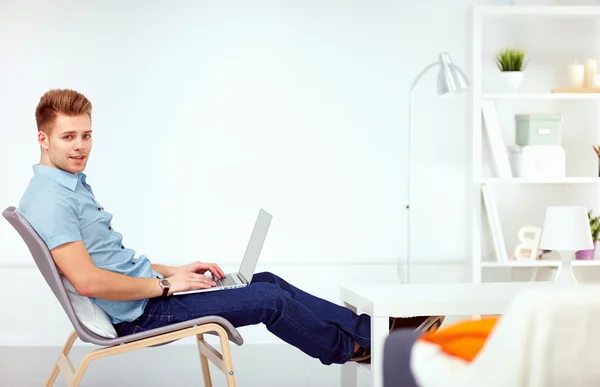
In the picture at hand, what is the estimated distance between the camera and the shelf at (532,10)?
14.8ft

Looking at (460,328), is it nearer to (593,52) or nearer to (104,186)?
(104,186)

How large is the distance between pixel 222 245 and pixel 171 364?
82cm

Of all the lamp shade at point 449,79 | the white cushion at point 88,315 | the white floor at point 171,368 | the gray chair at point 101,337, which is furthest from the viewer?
the lamp shade at point 449,79

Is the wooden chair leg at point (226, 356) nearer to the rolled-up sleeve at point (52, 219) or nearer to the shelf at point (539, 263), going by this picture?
the rolled-up sleeve at point (52, 219)

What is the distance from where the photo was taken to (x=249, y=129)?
4758 mm

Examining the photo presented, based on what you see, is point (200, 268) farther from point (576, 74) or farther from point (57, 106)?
point (576, 74)

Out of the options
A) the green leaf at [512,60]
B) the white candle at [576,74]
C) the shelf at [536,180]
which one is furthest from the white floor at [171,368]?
the white candle at [576,74]

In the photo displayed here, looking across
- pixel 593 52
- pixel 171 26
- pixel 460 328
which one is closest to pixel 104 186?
pixel 171 26

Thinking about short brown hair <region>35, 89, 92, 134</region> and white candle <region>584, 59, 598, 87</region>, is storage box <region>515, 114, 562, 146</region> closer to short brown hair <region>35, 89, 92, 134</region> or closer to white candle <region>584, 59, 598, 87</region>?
white candle <region>584, 59, 598, 87</region>

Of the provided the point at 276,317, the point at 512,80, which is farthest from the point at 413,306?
the point at 512,80

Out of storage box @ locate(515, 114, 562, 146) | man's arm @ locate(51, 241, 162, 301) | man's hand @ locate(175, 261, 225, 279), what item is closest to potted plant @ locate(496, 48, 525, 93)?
storage box @ locate(515, 114, 562, 146)

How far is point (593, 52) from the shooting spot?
4.88m

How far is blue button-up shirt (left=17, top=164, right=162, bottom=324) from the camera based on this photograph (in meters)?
2.60

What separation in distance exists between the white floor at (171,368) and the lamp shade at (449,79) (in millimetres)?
1469
